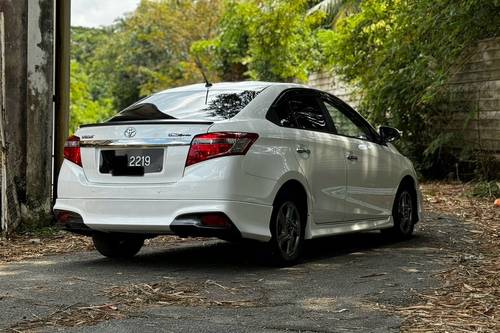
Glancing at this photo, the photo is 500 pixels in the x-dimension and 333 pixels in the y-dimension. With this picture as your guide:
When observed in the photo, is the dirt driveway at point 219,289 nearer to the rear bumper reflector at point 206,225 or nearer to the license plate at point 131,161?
the rear bumper reflector at point 206,225

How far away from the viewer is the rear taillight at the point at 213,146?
20.3 ft

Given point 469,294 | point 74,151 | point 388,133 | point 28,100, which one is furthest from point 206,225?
point 28,100

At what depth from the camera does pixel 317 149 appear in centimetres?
722

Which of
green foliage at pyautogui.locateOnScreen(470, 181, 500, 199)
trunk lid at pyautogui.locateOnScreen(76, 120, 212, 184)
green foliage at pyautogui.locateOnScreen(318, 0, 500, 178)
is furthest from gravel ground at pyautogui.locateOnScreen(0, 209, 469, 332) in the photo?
green foliage at pyautogui.locateOnScreen(318, 0, 500, 178)

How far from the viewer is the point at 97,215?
652 cm

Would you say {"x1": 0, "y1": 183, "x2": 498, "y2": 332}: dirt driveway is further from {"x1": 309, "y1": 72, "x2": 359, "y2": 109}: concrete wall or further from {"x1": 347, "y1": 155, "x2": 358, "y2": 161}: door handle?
{"x1": 309, "y1": 72, "x2": 359, "y2": 109}: concrete wall

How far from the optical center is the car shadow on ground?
6.90 m

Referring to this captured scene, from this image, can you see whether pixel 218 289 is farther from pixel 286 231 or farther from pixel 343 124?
pixel 343 124

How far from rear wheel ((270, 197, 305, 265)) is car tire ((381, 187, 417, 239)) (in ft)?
6.94

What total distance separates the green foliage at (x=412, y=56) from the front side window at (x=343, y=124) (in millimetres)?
4955

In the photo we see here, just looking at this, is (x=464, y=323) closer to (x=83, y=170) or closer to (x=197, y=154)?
(x=197, y=154)

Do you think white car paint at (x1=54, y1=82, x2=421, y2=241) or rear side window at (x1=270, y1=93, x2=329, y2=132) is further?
rear side window at (x1=270, y1=93, x2=329, y2=132)

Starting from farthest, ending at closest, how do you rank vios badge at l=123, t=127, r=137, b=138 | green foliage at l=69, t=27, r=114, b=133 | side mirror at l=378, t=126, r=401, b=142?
green foliage at l=69, t=27, r=114, b=133 → side mirror at l=378, t=126, r=401, b=142 → vios badge at l=123, t=127, r=137, b=138

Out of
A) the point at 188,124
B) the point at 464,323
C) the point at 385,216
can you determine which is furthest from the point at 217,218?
the point at 385,216
